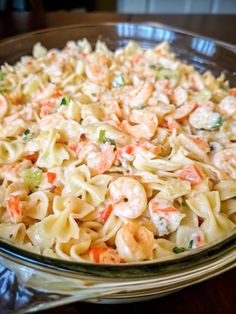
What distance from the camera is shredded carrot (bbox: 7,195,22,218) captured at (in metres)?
0.90

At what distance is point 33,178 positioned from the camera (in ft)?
3.33

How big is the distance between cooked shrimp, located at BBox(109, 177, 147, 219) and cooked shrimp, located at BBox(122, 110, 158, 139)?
0.22 m

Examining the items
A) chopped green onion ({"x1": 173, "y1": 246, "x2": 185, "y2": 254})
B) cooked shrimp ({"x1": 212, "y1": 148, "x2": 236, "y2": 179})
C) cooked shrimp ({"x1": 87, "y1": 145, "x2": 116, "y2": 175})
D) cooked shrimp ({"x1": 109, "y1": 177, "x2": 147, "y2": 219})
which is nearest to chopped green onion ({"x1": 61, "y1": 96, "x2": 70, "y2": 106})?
cooked shrimp ({"x1": 87, "y1": 145, "x2": 116, "y2": 175})

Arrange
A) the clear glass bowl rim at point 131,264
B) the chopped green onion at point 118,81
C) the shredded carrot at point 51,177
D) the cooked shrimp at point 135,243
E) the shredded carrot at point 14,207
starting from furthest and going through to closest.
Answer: the chopped green onion at point 118,81, the shredded carrot at point 51,177, the shredded carrot at point 14,207, the cooked shrimp at point 135,243, the clear glass bowl rim at point 131,264

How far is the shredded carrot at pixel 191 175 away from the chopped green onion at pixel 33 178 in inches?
15.2

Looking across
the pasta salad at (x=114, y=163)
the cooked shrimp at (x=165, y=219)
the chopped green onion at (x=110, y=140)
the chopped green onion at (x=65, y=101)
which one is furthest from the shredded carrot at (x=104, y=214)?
the chopped green onion at (x=65, y=101)

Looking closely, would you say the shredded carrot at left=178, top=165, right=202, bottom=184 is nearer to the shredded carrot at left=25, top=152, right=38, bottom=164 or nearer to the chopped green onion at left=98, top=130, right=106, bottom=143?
the chopped green onion at left=98, top=130, right=106, bottom=143

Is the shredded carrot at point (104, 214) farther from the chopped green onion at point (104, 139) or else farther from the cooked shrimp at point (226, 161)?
the cooked shrimp at point (226, 161)

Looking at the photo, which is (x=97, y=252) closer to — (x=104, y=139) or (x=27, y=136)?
(x=104, y=139)

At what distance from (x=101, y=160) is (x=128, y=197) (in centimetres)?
16

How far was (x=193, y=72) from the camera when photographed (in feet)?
5.16

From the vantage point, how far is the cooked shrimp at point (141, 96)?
129cm

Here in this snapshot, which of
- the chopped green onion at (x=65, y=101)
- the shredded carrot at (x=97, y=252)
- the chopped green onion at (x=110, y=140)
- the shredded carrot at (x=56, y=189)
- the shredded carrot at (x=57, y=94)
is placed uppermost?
the chopped green onion at (x=65, y=101)

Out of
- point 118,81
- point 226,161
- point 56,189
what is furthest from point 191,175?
point 118,81
